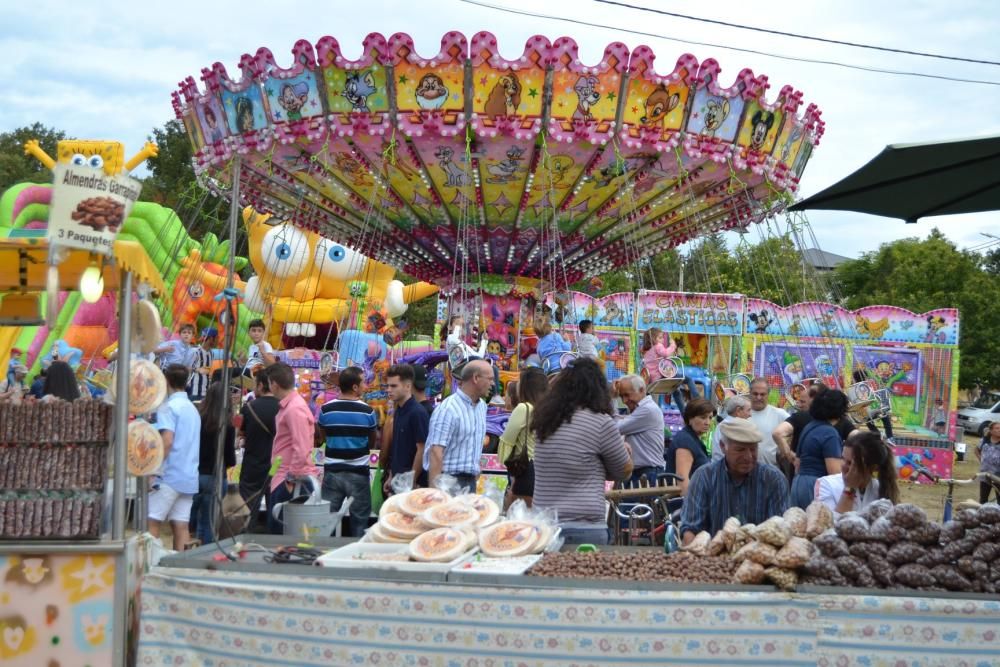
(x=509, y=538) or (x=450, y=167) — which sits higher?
(x=450, y=167)

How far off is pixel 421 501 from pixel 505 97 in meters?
6.10

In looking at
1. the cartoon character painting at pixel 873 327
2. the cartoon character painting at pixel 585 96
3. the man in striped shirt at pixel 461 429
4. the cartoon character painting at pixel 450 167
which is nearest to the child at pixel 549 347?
the cartoon character painting at pixel 450 167

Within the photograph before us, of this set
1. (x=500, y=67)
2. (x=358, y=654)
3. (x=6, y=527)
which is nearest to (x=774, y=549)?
(x=358, y=654)

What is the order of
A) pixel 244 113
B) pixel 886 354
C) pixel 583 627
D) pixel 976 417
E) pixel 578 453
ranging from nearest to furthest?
pixel 583 627 < pixel 578 453 < pixel 244 113 < pixel 886 354 < pixel 976 417

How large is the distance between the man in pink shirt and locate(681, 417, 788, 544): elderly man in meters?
2.99

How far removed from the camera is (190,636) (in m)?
4.18

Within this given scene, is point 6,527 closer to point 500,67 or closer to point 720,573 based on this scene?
point 720,573

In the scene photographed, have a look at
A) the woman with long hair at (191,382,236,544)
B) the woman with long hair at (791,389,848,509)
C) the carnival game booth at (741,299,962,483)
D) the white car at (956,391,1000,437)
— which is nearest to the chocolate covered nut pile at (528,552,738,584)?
the woman with long hair at (791,389,848,509)

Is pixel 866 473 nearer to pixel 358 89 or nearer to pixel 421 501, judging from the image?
pixel 421 501

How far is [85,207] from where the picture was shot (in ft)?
13.3

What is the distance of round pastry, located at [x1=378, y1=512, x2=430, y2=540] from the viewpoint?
4.61m

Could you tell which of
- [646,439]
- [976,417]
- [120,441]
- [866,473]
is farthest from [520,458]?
[976,417]

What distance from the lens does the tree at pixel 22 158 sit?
122 ft

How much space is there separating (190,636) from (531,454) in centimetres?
285
